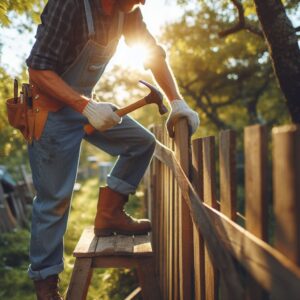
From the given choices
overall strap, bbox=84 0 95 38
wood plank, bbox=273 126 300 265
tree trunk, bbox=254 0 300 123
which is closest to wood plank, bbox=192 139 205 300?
overall strap, bbox=84 0 95 38

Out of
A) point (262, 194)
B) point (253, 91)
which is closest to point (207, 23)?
point (253, 91)

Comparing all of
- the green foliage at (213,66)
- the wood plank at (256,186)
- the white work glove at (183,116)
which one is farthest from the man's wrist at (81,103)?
the green foliage at (213,66)

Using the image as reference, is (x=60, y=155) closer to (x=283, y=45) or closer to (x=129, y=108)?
(x=129, y=108)

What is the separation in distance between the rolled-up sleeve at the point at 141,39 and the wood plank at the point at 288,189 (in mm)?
2179

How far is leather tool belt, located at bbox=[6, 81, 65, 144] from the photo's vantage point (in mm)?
2803

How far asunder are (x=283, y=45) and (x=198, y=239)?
1.96 metres

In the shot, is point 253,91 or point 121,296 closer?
point 121,296

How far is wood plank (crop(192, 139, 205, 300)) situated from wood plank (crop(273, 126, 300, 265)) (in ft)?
3.37

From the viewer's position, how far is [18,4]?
14.9 ft

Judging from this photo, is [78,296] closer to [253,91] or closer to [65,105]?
[65,105]

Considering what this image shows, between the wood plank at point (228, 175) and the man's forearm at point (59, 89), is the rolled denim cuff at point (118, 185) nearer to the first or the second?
the man's forearm at point (59, 89)

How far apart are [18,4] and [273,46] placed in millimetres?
2478

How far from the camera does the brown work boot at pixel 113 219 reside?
10.4ft

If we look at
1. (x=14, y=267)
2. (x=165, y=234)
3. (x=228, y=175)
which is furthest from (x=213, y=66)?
(x=228, y=175)
